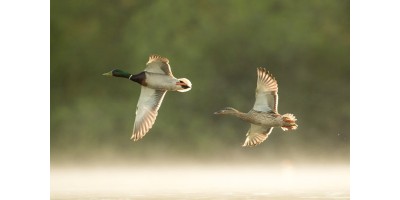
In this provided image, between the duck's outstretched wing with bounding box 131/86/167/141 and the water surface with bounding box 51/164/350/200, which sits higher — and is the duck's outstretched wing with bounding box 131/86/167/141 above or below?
above

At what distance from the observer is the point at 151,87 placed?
9.44 m

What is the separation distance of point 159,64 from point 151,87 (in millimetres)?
296

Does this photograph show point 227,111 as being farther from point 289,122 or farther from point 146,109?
point 146,109

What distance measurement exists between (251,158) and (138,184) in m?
1.29

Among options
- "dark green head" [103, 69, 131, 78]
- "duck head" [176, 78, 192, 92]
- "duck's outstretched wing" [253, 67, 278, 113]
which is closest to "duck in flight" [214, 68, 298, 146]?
"duck's outstretched wing" [253, 67, 278, 113]

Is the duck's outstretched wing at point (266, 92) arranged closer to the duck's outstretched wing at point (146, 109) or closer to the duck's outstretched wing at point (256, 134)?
the duck's outstretched wing at point (256, 134)

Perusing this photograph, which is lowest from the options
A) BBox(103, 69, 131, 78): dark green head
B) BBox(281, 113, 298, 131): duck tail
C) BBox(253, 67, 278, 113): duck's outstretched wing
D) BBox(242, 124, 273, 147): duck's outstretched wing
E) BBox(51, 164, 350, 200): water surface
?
BBox(51, 164, 350, 200): water surface

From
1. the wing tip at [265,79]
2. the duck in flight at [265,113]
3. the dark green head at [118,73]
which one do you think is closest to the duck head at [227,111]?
the duck in flight at [265,113]

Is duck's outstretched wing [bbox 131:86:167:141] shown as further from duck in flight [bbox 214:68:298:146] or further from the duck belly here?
duck in flight [bbox 214:68:298:146]

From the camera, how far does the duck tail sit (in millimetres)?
9328

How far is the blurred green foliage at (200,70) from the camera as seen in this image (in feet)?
32.3

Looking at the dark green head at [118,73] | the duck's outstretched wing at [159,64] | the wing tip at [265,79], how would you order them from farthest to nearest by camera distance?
the dark green head at [118,73] → the wing tip at [265,79] → the duck's outstretched wing at [159,64]

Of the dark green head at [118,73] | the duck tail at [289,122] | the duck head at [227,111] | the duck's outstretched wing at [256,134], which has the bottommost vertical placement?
the duck's outstretched wing at [256,134]
